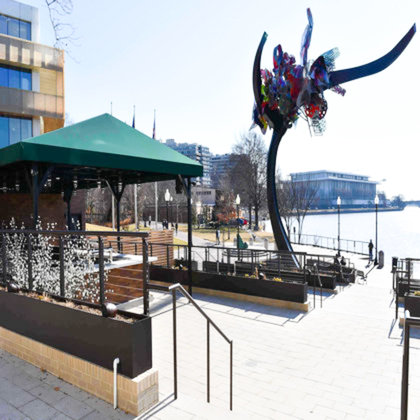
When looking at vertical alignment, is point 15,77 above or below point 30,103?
above

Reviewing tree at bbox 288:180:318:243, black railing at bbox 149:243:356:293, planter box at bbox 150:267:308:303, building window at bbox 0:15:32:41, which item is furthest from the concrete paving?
tree at bbox 288:180:318:243

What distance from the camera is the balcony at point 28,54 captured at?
19.4 metres

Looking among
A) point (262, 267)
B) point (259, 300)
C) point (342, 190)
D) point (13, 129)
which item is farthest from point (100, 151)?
point (342, 190)

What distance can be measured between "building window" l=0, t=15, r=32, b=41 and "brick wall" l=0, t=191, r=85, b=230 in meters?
12.0

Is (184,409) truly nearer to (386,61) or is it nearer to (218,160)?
(386,61)

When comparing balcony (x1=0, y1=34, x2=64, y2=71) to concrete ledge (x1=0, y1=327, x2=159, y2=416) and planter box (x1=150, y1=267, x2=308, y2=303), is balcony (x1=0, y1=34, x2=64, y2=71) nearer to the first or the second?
planter box (x1=150, y1=267, x2=308, y2=303)

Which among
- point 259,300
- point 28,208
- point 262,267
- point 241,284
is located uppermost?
point 28,208

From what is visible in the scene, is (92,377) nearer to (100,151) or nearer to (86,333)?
(86,333)

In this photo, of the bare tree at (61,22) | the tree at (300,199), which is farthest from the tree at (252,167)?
the bare tree at (61,22)

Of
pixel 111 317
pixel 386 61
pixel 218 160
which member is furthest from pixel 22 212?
pixel 218 160

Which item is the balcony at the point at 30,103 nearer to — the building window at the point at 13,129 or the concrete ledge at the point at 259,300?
the building window at the point at 13,129

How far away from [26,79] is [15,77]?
0.59 meters

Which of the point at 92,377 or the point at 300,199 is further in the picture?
the point at 300,199

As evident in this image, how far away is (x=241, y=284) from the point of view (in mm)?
10039
